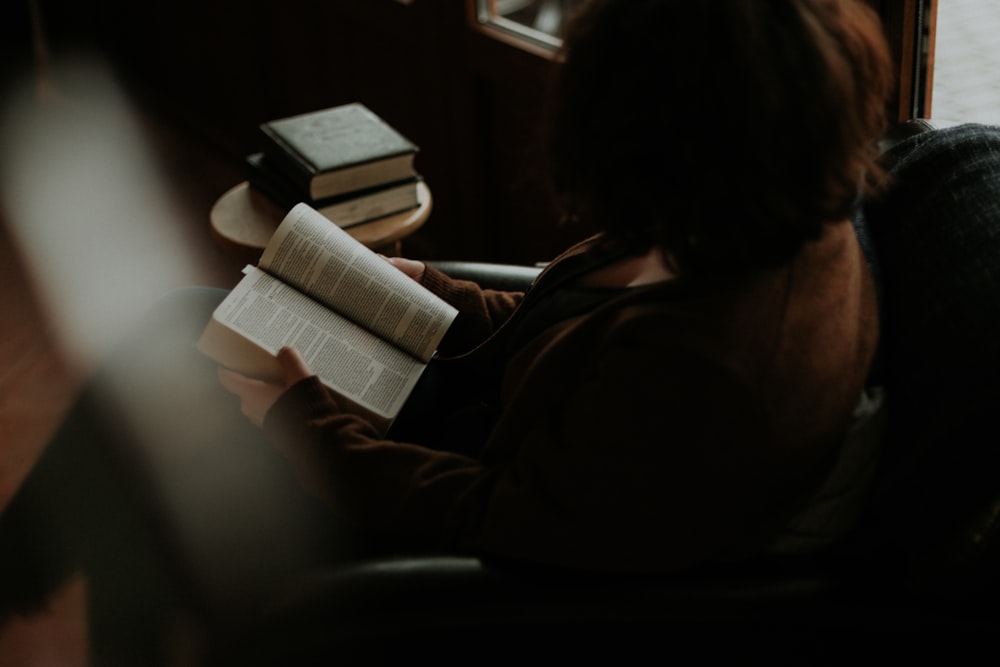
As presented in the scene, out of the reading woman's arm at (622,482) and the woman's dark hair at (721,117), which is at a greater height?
the woman's dark hair at (721,117)

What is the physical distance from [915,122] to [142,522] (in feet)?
3.35

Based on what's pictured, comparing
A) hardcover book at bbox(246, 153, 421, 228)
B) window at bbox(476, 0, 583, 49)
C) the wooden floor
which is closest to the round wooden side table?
hardcover book at bbox(246, 153, 421, 228)

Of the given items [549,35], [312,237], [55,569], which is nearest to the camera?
[312,237]

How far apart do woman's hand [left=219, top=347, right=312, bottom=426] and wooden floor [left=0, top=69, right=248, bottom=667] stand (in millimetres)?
670

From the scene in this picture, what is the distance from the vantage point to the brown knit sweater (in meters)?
0.83

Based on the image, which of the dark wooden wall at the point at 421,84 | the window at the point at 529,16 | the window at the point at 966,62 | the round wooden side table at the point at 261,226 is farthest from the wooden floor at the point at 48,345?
the window at the point at 966,62

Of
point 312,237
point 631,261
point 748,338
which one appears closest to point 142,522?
point 312,237

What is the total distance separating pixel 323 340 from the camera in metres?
1.19

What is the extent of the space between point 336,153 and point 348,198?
74 millimetres

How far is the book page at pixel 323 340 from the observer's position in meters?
1.16

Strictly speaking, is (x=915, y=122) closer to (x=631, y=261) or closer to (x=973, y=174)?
(x=973, y=174)

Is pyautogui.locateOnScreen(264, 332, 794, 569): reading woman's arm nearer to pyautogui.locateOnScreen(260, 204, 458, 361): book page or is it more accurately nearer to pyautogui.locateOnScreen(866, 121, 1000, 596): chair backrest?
pyautogui.locateOnScreen(866, 121, 1000, 596): chair backrest

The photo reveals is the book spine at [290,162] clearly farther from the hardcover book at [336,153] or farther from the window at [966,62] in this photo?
the window at [966,62]

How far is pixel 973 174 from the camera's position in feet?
3.26
